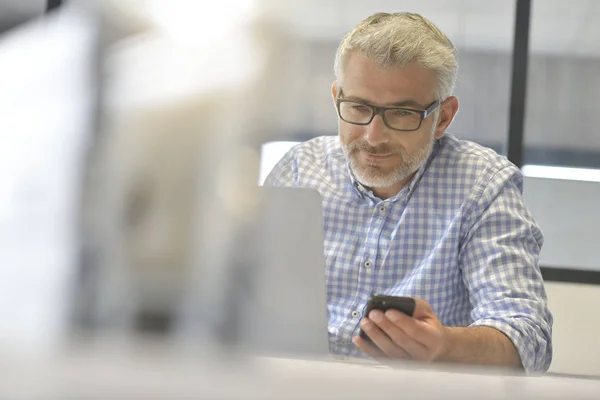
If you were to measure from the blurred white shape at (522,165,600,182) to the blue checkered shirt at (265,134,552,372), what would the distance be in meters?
2.16

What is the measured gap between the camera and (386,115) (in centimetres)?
145

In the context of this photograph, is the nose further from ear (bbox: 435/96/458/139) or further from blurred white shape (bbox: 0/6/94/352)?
blurred white shape (bbox: 0/6/94/352)

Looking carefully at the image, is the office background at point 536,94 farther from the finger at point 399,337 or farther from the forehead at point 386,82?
the finger at point 399,337

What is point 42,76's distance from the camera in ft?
0.76

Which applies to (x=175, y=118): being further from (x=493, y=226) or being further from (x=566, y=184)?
(x=566, y=184)

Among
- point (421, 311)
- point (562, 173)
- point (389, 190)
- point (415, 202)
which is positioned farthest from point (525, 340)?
point (562, 173)

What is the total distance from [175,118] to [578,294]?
363 cm

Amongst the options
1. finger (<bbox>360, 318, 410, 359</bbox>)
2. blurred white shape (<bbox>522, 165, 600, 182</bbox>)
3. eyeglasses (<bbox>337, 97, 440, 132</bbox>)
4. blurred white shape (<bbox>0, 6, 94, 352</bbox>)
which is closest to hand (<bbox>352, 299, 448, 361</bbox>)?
finger (<bbox>360, 318, 410, 359</bbox>)

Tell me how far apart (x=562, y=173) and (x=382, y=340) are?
303 centimetres

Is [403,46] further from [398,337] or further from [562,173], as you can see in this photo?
[562,173]

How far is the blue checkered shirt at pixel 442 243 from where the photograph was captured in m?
1.32

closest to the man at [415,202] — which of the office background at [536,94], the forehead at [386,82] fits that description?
the forehead at [386,82]

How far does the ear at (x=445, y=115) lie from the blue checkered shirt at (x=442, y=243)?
3cm

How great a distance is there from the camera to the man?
4.52 ft
